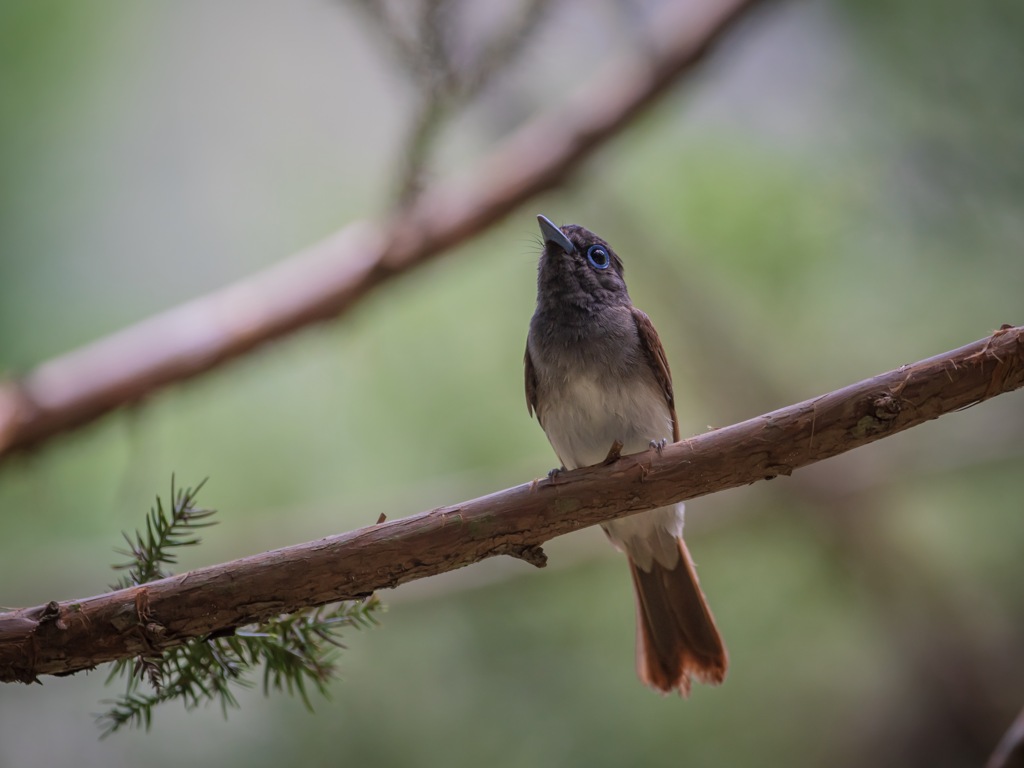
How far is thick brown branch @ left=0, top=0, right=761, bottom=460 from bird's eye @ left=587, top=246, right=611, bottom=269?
1261 millimetres

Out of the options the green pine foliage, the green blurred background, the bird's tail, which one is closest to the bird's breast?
the bird's tail

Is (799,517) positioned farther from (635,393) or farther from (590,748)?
(635,393)

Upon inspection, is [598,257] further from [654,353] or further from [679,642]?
[679,642]

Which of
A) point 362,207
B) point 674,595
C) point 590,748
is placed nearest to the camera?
point 674,595

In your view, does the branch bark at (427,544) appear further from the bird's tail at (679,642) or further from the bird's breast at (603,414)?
the bird's tail at (679,642)

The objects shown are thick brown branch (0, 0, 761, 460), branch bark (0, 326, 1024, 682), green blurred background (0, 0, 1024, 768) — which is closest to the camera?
branch bark (0, 326, 1024, 682)

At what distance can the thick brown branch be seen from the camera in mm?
4012

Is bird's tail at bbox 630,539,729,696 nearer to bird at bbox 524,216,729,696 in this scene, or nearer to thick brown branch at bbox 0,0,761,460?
bird at bbox 524,216,729,696

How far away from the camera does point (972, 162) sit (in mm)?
3914

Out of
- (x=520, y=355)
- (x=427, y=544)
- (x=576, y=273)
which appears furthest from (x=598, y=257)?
(x=520, y=355)

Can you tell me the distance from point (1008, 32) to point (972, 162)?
652mm

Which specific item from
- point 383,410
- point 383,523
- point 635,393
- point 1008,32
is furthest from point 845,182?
point 383,523

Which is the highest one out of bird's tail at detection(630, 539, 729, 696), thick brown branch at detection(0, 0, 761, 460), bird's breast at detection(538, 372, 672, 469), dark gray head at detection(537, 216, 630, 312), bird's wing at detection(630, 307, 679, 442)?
thick brown branch at detection(0, 0, 761, 460)

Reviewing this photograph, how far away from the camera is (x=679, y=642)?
111 inches
